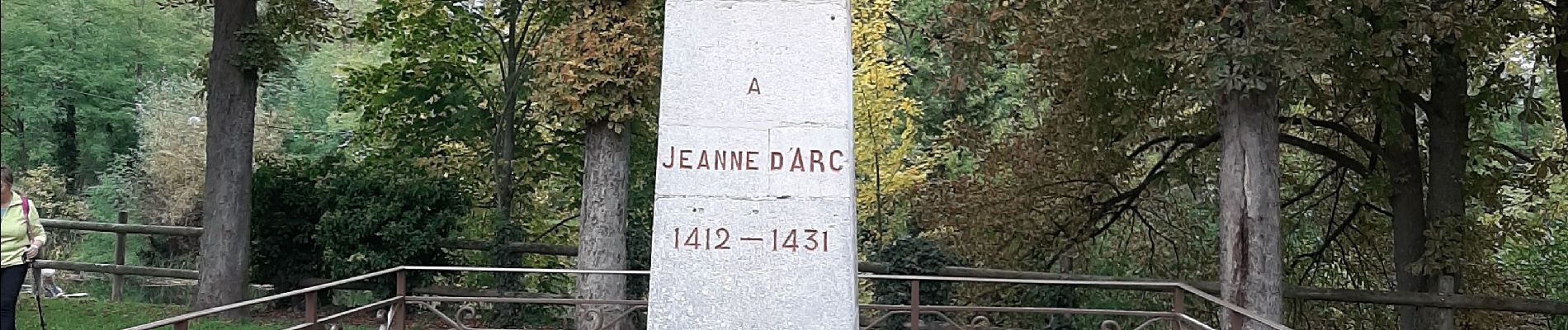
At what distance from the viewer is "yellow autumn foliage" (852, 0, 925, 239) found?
18766 mm

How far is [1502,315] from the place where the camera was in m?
13.9

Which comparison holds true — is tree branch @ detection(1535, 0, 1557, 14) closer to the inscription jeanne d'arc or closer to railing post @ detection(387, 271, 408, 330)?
the inscription jeanne d'arc

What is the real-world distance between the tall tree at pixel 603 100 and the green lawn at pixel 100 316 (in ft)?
9.10

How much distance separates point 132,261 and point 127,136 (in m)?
5.28

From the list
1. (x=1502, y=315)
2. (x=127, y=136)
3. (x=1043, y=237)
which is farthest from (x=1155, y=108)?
(x=127, y=136)

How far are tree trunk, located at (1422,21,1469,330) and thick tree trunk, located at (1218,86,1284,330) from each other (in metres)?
3.26

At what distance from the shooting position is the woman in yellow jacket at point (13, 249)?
22.7 feet

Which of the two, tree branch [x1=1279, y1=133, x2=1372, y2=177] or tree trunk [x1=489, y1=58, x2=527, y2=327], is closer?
tree branch [x1=1279, y1=133, x2=1372, y2=177]

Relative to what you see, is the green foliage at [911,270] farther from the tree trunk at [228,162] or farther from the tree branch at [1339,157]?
the tree trunk at [228,162]

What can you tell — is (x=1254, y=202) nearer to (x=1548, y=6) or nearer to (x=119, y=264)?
(x=1548, y=6)

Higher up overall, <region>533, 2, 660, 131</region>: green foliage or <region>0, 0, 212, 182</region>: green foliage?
<region>0, 0, 212, 182</region>: green foliage

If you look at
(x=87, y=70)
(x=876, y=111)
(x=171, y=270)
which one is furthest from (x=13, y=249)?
(x=87, y=70)

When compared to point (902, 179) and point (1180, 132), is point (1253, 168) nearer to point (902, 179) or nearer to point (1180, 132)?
point (1180, 132)

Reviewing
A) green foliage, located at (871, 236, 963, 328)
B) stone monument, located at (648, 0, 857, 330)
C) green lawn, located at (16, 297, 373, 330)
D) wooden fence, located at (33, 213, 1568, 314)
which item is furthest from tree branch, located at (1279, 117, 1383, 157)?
green lawn, located at (16, 297, 373, 330)
